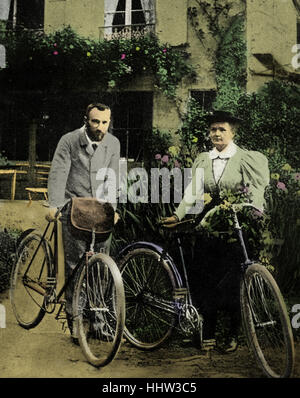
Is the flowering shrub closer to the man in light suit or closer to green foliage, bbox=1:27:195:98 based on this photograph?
the man in light suit

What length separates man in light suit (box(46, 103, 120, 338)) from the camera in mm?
4129

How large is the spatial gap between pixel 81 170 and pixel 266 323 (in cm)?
188

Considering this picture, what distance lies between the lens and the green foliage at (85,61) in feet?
15.1

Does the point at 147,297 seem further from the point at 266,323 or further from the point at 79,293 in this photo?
the point at 266,323

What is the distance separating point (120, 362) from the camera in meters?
3.93

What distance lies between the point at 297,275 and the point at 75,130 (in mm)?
2209

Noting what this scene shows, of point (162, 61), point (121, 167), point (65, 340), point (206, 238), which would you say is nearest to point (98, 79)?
point (162, 61)

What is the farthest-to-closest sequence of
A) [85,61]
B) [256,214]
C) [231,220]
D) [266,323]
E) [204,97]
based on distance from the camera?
[85,61] → [204,97] → [256,214] → [231,220] → [266,323]

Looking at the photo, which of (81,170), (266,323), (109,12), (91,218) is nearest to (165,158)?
(81,170)

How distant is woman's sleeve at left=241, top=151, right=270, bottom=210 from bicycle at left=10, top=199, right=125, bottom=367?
4.46 feet

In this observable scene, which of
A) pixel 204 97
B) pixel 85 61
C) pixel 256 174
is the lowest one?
pixel 256 174

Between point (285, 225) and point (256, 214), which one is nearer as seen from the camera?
point (256, 214)

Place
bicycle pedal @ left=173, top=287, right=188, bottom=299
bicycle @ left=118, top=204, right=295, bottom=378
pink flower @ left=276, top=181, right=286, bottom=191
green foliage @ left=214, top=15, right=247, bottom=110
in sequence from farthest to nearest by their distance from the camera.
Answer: green foliage @ left=214, top=15, right=247, bottom=110 < pink flower @ left=276, top=181, right=286, bottom=191 < bicycle pedal @ left=173, top=287, right=188, bottom=299 < bicycle @ left=118, top=204, right=295, bottom=378

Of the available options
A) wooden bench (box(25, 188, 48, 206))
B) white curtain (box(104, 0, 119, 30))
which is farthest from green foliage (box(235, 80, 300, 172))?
wooden bench (box(25, 188, 48, 206))
